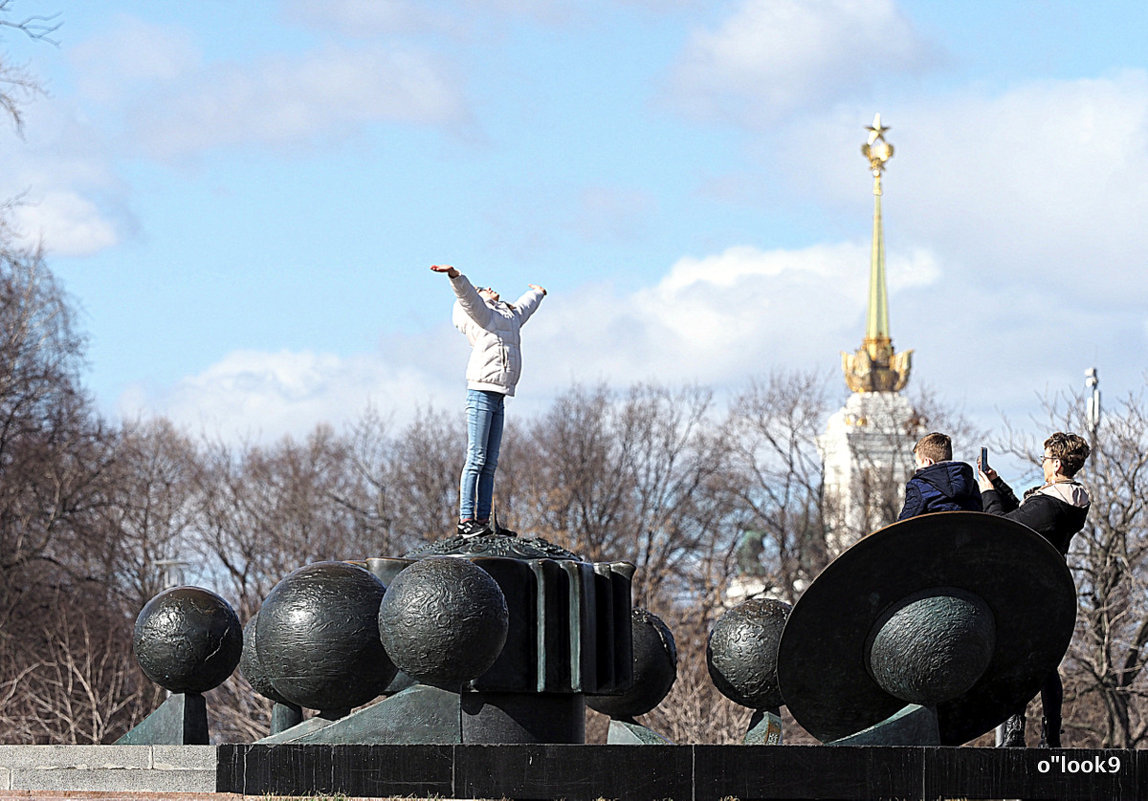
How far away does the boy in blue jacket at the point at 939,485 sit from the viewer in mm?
11164

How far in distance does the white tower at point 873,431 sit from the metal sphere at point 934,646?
29193mm

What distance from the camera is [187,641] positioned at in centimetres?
1292

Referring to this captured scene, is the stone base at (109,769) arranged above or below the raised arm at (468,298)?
below

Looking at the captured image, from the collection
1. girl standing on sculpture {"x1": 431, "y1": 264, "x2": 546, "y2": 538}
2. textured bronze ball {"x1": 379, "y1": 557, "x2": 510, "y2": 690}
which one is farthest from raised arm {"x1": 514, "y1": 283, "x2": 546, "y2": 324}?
textured bronze ball {"x1": 379, "y1": 557, "x2": 510, "y2": 690}

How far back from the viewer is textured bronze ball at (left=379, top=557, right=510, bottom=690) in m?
10.8

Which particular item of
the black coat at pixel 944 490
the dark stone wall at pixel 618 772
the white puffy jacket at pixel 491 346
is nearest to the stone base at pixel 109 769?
the dark stone wall at pixel 618 772

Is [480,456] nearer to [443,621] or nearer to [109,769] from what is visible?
[443,621]

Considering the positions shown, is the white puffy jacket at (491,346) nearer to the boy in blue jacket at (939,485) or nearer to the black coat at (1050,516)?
the boy in blue jacket at (939,485)

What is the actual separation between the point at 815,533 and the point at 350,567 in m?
33.2

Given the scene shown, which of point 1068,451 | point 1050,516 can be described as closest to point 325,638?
point 1050,516

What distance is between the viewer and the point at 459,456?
165 ft

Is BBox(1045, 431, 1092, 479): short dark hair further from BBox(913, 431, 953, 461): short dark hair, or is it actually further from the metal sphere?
the metal sphere

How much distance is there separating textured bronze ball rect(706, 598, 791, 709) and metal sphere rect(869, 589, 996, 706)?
106 inches

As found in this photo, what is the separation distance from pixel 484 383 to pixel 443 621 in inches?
111
